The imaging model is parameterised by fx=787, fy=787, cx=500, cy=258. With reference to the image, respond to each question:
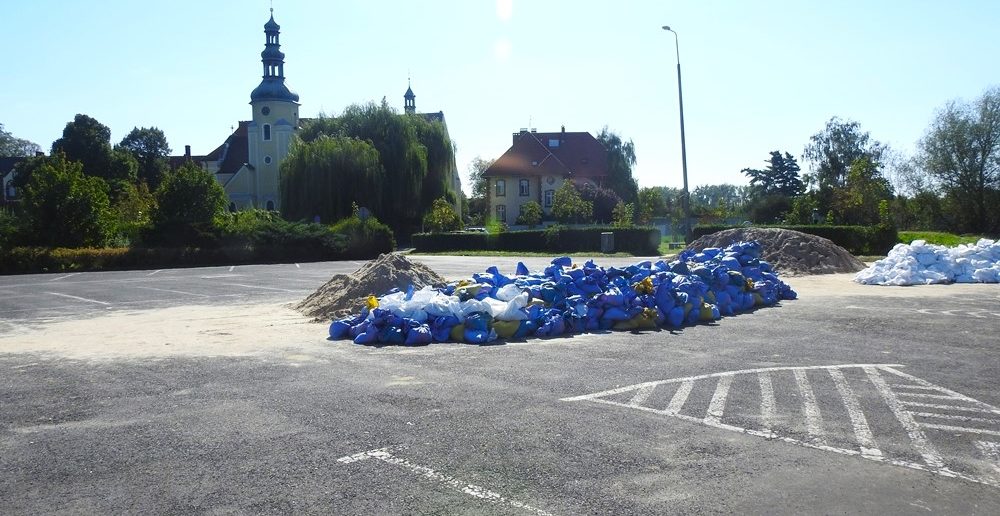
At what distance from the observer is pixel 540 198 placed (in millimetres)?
73375

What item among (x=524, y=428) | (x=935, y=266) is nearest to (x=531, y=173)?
(x=935, y=266)

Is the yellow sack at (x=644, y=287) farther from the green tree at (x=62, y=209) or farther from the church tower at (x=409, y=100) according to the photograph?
the church tower at (x=409, y=100)

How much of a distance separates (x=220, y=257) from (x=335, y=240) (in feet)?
18.8

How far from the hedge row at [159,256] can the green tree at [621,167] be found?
40.4 meters

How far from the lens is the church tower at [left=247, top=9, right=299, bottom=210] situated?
7325 centimetres

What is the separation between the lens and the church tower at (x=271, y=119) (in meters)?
73.2

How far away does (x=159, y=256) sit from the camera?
3522 centimetres

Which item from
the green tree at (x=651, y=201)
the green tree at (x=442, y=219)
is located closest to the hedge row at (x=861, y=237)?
the green tree at (x=442, y=219)

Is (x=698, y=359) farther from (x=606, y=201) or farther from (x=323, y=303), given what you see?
(x=606, y=201)

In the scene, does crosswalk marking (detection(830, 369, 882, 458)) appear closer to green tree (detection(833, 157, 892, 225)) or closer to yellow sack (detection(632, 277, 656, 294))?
yellow sack (detection(632, 277, 656, 294))

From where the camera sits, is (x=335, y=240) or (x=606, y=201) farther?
(x=606, y=201)

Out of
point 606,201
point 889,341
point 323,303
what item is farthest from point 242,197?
point 889,341

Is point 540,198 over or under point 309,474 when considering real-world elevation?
over

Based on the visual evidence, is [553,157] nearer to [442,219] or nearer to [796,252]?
[442,219]
